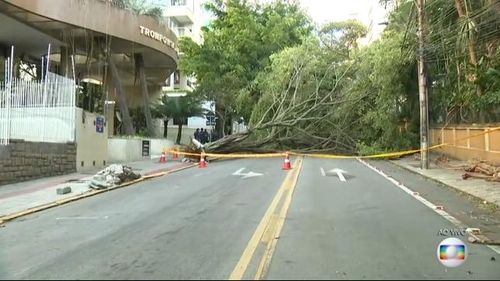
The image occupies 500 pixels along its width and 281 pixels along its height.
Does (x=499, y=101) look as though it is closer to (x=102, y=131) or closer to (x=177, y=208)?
(x=177, y=208)

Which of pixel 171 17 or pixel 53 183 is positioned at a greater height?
pixel 171 17

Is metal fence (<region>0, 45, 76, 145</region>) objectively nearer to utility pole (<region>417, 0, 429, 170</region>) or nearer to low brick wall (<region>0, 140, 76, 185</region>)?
low brick wall (<region>0, 140, 76, 185</region>)

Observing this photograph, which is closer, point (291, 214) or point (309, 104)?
point (291, 214)

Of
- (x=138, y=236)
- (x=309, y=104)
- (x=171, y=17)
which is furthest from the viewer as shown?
(x=171, y=17)

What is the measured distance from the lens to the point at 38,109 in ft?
62.9

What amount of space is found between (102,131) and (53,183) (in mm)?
6611

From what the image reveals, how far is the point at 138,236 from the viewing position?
8.52 metres

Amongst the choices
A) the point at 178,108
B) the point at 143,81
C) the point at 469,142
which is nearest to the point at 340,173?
the point at 469,142

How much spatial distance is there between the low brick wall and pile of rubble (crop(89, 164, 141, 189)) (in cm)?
246

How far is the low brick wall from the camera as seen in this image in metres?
16.5

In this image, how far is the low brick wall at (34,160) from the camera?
16.5 meters

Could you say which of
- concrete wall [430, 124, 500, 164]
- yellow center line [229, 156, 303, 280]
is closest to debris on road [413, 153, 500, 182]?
concrete wall [430, 124, 500, 164]

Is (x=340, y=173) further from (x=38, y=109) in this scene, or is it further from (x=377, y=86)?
(x=38, y=109)

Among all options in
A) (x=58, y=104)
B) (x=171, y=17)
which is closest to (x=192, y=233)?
(x=58, y=104)
